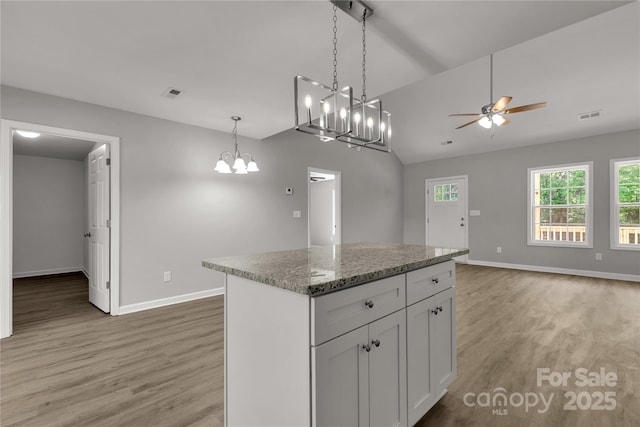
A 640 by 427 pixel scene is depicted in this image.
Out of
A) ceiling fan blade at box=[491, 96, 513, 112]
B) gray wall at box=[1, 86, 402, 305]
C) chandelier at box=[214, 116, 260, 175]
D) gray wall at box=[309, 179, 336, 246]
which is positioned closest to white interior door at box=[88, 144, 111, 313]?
gray wall at box=[1, 86, 402, 305]

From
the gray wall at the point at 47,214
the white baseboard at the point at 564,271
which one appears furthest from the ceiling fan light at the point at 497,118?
the gray wall at the point at 47,214

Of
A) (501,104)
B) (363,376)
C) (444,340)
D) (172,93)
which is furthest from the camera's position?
(501,104)

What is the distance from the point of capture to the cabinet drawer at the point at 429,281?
1570 millimetres

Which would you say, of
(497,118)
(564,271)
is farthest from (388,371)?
(564,271)

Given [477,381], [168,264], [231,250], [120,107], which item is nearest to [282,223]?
[231,250]

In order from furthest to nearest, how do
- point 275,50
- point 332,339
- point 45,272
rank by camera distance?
point 45,272 < point 275,50 < point 332,339

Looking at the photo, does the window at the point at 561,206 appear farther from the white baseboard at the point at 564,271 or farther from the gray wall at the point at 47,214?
the gray wall at the point at 47,214

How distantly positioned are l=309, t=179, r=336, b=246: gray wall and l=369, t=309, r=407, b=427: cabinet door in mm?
7933

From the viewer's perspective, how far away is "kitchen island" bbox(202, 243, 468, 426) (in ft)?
3.70

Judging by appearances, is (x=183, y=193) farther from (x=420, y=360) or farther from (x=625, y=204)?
(x=625, y=204)

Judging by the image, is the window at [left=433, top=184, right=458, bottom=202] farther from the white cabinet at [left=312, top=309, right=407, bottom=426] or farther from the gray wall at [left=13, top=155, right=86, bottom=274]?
the gray wall at [left=13, top=155, right=86, bottom=274]

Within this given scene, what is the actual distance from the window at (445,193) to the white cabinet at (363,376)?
246 inches

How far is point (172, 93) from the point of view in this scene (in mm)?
3061

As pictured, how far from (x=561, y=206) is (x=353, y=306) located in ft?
20.7
